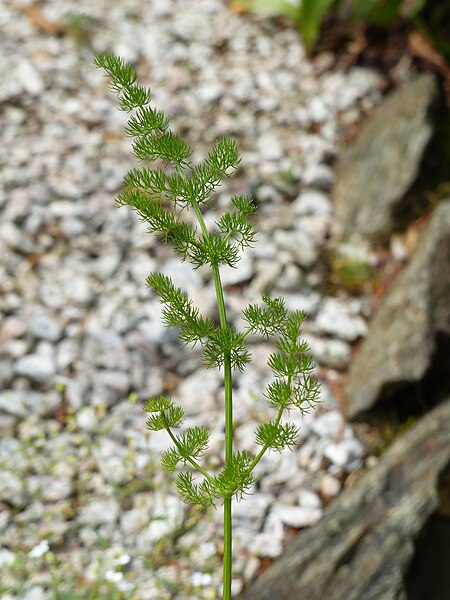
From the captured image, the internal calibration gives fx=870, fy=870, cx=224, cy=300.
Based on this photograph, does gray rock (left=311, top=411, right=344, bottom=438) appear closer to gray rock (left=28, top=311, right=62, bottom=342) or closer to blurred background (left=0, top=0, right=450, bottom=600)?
blurred background (left=0, top=0, right=450, bottom=600)

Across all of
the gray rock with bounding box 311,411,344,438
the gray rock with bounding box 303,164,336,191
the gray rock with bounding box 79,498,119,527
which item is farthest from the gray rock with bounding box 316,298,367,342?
the gray rock with bounding box 79,498,119,527

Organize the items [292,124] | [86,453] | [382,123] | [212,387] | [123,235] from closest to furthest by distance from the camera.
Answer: [86,453] < [212,387] < [123,235] < [382,123] < [292,124]

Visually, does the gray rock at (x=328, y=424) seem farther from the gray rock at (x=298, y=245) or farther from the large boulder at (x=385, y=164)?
the large boulder at (x=385, y=164)

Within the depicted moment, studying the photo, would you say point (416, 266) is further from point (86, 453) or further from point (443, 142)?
point (86, 453)

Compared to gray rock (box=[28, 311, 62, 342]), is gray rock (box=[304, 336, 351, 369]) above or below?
below

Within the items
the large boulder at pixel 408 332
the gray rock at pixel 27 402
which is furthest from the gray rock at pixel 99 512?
the large boulder at pixel 408 332

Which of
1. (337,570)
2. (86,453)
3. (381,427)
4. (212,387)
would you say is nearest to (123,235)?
(212,387)
